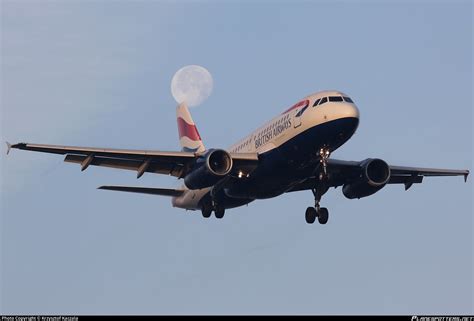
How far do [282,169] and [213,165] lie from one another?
3402 millimetres

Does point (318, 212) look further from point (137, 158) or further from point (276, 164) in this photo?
point (137, 158)

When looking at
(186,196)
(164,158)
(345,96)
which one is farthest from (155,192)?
(345,96)

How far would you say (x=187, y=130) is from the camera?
65750 millimetres

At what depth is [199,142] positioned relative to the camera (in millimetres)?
64062

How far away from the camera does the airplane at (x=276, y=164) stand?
1866 inches

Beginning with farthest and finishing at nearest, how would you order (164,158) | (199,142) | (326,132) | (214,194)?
(199,142)
(214,194)
(164,158)
(326,132)

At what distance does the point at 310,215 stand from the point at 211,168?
21.7 ft

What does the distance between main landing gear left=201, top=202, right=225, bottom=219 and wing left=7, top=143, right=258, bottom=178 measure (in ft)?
10.5

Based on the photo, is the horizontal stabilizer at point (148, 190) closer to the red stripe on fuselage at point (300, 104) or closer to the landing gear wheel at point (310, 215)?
the landing gear wheel at point (310, 215)

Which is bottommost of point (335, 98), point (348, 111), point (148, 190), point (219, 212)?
point (219, 212)

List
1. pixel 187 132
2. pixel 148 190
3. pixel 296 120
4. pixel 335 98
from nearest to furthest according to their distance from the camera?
pixel 335 98, pixel 296 120, pixel 148 190, pixel 187 132

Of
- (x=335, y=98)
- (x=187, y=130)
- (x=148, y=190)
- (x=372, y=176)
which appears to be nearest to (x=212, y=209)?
(x=148, y=190)

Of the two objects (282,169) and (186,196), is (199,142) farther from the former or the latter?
(282,169)

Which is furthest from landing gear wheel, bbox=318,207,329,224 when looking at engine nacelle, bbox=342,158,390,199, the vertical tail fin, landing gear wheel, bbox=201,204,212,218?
the vertical tail fin
